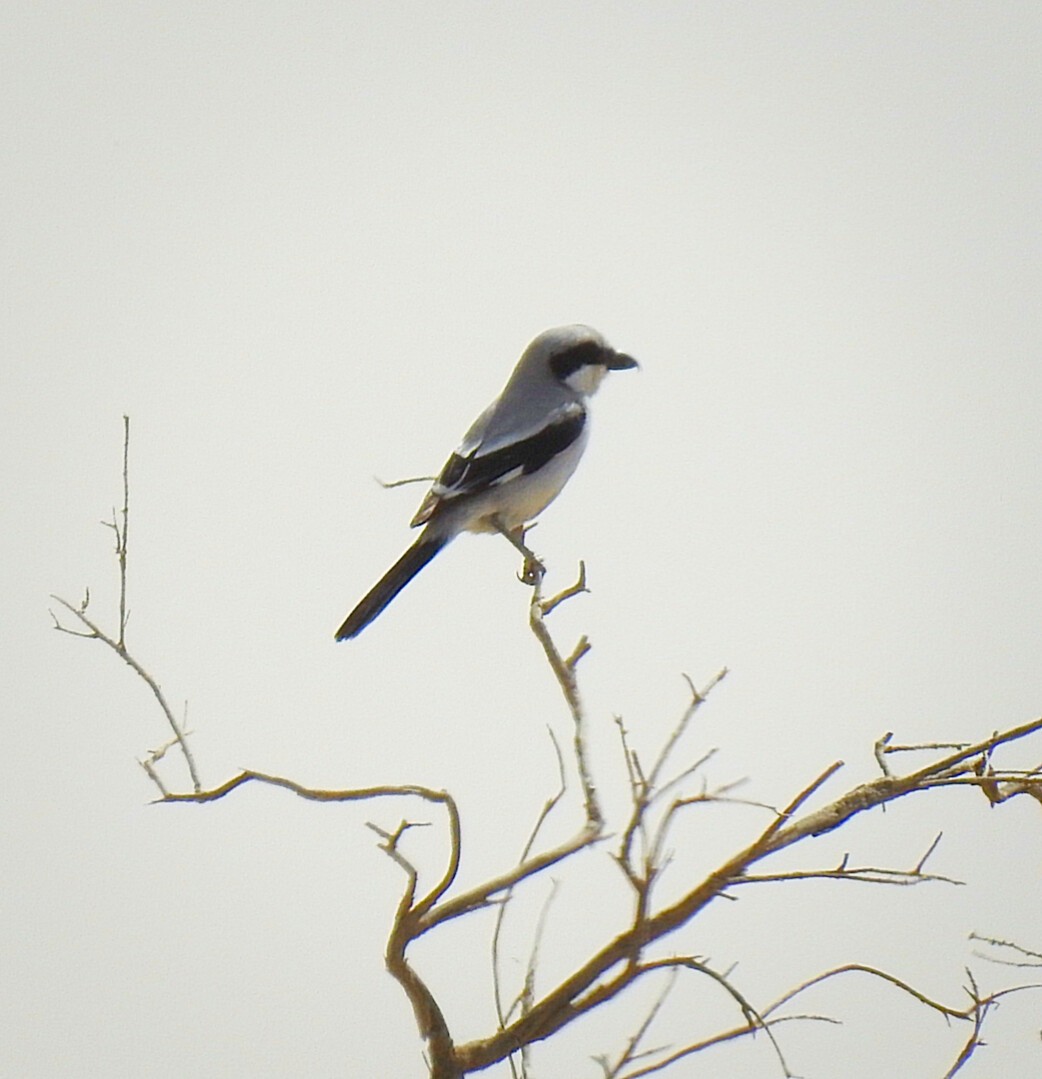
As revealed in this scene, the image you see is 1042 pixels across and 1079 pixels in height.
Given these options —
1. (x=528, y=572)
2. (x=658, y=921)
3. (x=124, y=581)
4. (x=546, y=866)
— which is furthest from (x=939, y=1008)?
(x=528, y=572)

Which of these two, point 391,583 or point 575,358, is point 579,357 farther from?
point 391,583

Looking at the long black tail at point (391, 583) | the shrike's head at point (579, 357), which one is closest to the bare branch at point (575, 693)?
the long black tail at point (391, 583)

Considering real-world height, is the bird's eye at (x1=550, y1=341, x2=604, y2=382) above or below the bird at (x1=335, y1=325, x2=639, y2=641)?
above

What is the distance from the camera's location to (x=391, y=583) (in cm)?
228

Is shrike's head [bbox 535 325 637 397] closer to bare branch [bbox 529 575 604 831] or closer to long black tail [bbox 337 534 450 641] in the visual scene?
long black tail [bbox 337 534 450 641]

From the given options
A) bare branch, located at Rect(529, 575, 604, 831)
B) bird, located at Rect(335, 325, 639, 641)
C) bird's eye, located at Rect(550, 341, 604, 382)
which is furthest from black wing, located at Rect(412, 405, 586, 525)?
bare branch, located at Rect(529, 575, 604, 831)

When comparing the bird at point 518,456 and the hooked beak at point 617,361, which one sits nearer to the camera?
the bird at point 518,456

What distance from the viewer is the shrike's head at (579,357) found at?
2697 mm

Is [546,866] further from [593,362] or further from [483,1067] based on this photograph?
[593,362]

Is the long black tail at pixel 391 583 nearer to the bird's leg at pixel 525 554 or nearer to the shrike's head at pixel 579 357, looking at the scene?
the bird's leg at pixel 525 554

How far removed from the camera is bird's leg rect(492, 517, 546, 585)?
8.24ft

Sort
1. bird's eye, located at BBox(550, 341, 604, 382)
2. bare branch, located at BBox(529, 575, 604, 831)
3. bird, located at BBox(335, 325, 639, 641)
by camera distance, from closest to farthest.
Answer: bare branch, located at BBox(529, 575, 604, 831)
bird, located at BBox(335, 325, 639, 641)
bird's eye, located at BBox(550, 341, 604, 382)

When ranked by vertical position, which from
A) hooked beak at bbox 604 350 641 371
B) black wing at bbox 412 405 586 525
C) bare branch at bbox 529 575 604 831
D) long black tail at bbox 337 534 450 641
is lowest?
bare branch at bbox 529 575 604 831

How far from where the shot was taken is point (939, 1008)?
1437 mm
